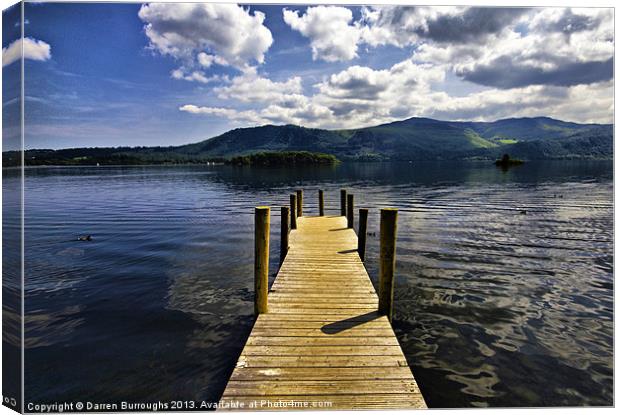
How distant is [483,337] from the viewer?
321 inches

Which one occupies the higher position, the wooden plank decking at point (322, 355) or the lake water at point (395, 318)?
the wooden plank decking at point (322, 355)

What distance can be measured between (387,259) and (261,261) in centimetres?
270

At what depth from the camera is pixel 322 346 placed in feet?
19.4

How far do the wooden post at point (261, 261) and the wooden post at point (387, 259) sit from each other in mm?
2455

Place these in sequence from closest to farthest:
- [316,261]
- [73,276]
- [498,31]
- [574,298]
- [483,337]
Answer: [498,31]
[483,337]
[574,298]
[316,261]
[73,276]

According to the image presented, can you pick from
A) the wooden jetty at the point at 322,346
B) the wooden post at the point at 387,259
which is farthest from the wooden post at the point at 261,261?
the wooden post at the point at 387,259

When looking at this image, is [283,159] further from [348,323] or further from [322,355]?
[322,355]

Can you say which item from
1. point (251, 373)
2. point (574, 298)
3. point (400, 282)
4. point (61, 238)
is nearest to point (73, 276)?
point (61, 238)

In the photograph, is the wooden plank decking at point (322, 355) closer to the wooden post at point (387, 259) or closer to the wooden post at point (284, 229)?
the wooden post at point (387, 259)

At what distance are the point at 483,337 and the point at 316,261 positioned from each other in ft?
16.8

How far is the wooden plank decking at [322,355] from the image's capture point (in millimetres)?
4707

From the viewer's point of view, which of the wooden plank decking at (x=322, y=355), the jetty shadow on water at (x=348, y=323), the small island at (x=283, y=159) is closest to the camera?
the wooden plank decking at (x=322, y=355)

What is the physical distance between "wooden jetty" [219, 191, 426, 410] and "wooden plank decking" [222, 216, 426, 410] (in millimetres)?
13

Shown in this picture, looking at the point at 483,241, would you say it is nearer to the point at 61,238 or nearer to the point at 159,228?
the point at 159,228
